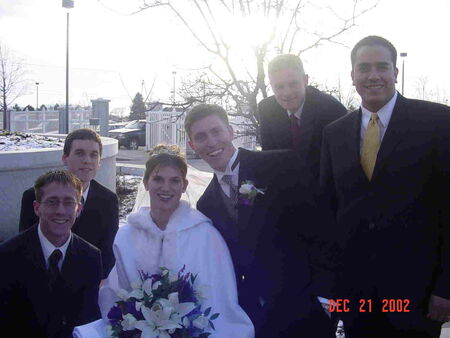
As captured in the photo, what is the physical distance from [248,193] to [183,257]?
0.59 meters

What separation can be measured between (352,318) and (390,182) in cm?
95

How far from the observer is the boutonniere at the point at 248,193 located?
3273 mm

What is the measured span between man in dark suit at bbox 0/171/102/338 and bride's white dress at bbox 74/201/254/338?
194 millimetres

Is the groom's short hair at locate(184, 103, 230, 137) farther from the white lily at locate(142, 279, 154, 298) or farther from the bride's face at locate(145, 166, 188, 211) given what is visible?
the white lily at locate(142, 279, 154, 298)

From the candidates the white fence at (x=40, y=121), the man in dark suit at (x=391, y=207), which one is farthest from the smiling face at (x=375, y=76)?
the white fence at (x=40, y=121)

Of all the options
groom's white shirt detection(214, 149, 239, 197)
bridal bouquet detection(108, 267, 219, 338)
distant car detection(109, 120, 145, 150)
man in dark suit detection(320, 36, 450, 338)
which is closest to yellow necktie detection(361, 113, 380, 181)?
man in dark suit detection(320, 36, 450, 338)

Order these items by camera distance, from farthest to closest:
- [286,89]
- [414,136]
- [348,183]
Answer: [286,89] → [348,183] → [414,136]

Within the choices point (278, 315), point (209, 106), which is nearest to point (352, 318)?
point (278, 315)

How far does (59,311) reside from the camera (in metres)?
3.48

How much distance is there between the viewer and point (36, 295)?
341 cm

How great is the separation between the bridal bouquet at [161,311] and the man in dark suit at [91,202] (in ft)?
4.14

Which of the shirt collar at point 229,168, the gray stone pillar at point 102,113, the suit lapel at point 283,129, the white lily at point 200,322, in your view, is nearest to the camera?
the white lily at point 200,322

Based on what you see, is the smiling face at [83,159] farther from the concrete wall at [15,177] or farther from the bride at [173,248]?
the concrete wall at [15,177]

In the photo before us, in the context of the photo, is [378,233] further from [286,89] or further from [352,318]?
[286,89]
